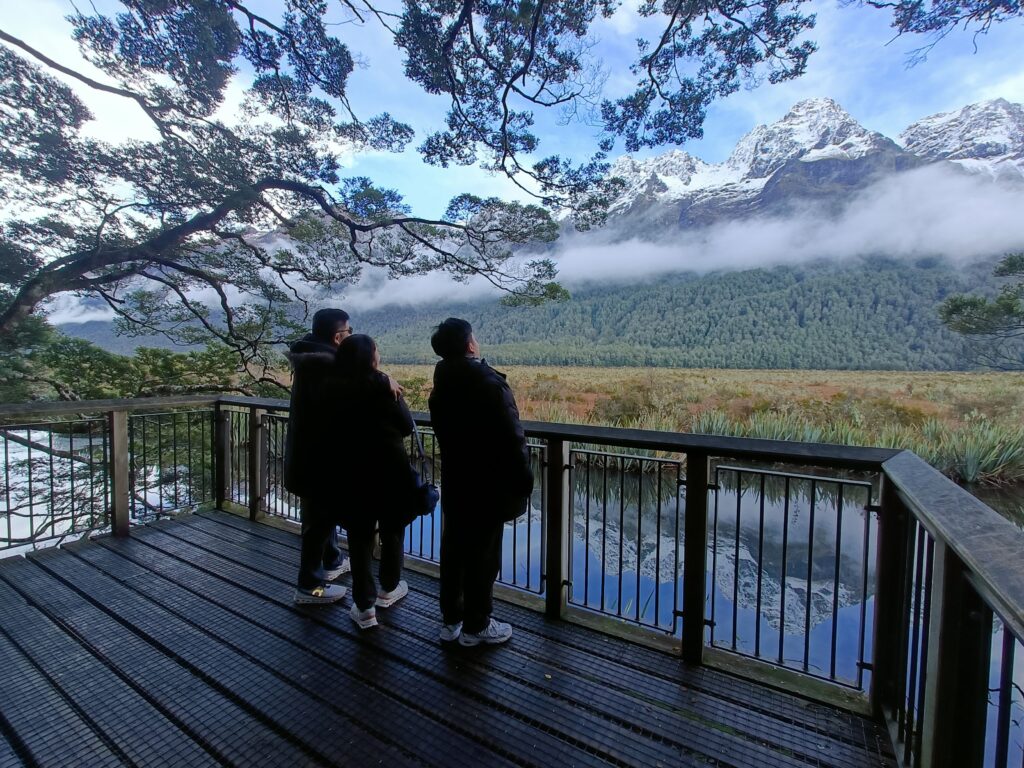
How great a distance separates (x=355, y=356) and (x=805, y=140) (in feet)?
41.4

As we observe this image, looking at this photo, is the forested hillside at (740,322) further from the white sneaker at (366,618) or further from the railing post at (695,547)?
the railing post at (695,547)

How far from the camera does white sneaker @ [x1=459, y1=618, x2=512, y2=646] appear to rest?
6.33 feet

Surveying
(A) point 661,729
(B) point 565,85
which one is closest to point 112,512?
(A) point 661,729

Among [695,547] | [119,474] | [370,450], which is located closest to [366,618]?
[370,450]

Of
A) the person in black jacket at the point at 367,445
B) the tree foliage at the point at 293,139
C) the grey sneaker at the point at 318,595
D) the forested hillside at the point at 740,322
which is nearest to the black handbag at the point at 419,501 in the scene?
the person in black jacket at the point at 367,445

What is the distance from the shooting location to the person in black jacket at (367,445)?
1.84m

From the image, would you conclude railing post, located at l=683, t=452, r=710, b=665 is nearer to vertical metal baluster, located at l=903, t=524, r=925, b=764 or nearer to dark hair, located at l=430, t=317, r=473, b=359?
vertical metal baluster, located at l=903, t=524, r=925, b=764

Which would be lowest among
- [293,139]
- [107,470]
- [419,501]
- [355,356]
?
[107,470]

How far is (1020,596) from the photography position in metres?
0.54

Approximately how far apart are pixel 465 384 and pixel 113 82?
7477 millimetres

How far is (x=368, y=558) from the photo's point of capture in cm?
203

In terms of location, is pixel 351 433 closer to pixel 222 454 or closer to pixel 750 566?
pixel 222 454

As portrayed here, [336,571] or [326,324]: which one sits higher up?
[326,324]

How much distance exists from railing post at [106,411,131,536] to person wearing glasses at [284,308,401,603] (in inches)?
72.9
